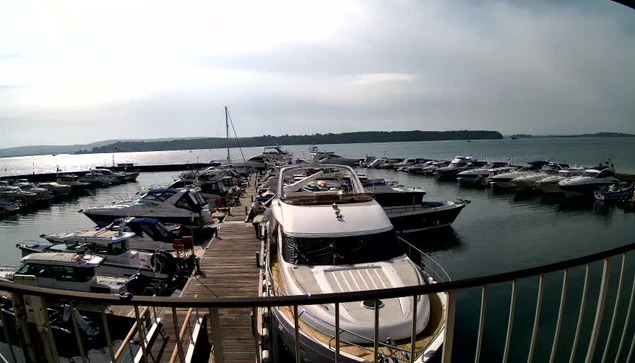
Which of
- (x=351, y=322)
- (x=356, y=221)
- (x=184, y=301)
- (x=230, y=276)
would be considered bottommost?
(x=230, y=276)

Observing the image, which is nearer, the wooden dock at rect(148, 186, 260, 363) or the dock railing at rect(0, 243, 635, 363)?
the dock railing at rect(0, 243, 635, 363)

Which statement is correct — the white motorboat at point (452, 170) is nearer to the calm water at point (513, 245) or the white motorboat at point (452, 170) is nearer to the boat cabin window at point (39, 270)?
the calm water at point (513, 245)

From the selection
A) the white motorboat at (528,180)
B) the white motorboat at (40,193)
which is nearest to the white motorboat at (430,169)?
the white motorboat at (528,180)

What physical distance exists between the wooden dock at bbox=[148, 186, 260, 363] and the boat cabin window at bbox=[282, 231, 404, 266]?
2.12 meters

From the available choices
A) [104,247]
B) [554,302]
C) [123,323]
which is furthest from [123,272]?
[554,302]

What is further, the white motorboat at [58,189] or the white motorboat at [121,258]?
the white motorboat at [58,189]

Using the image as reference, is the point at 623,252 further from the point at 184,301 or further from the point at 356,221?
the point at 356,221

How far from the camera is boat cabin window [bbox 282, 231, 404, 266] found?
295 inches

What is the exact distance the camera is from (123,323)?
10945mm

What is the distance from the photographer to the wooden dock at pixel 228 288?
705 centimetres

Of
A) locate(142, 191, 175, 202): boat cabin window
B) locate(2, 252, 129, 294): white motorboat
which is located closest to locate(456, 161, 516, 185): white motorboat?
locate(142, 191, 175, 202): boat cabin window

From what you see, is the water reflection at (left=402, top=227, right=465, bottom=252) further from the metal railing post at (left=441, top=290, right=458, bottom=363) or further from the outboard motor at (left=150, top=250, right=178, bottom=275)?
the metal railing post at (left=441, top=290, right=458, bottom=363)

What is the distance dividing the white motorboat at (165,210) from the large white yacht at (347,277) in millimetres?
15154

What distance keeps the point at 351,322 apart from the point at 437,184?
44040 millimetres
